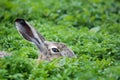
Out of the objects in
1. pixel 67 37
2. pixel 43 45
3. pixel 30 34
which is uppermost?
pixel 30 34

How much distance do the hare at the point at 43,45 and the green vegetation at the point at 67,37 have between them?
24 centimetres

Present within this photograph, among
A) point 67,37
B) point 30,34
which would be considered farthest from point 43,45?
point 67,37

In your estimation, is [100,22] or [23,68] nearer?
[23,68]

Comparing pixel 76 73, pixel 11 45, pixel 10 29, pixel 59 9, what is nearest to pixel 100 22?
pixel 59 9

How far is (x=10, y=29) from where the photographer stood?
9.42 m

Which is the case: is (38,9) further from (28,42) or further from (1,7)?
(28,42)

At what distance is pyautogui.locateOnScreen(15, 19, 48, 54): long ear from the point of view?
7.62 m

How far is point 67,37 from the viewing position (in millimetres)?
8930

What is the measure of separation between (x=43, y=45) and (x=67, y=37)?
4.30 ft

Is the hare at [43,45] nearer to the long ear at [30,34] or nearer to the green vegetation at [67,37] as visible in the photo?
the long ear at [30,34]

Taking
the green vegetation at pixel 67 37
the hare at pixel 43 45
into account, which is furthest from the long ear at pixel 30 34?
the green vegetation at pixel 67 37

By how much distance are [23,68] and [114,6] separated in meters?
6.66

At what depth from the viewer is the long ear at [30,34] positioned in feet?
25.0

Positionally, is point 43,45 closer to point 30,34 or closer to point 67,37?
point 30,34
